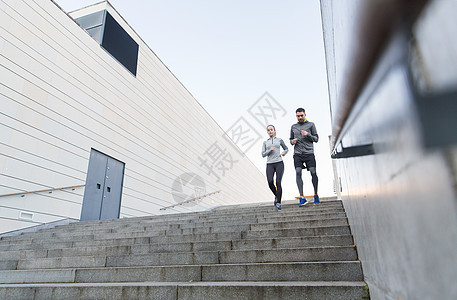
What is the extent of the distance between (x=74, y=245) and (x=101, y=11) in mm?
8822

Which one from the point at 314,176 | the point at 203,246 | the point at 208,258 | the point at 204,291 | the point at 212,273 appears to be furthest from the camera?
the point at 314,176

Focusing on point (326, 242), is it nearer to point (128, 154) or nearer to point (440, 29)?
point (440, 29)

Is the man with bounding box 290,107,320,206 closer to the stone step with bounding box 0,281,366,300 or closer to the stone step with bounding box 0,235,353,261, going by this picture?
the stone step with bounding box 0,235,353,261

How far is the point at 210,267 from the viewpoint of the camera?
2.77 meters

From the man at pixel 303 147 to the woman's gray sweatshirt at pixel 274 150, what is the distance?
0.82 feet

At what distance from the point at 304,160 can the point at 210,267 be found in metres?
3.26

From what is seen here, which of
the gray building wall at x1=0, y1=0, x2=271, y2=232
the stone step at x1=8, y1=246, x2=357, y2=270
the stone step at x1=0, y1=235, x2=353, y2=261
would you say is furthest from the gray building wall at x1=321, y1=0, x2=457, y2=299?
the gray building wall at x1=0, y1=0, x2=271, y2=232

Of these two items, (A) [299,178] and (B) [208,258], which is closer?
(B) [208,258]

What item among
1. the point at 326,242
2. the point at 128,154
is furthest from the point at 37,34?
the point at 326,242

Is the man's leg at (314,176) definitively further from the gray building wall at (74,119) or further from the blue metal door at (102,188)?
the blue metal door at (102,188)

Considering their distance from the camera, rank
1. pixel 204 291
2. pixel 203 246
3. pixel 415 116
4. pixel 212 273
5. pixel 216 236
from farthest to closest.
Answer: pixel 216 236 < pixel 203 246 < pixel 212 273 < pixel 204 291 < pixel 415 116

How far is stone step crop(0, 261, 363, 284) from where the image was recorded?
2.47 metres

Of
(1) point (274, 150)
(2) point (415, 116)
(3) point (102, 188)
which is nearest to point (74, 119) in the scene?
(3) point (102, 188)

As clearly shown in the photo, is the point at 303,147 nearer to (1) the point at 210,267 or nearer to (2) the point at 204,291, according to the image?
(1) the point at 210,267
